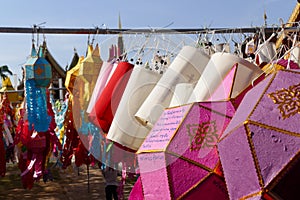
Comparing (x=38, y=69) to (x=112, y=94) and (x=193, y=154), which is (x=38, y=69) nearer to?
(x=112, y=94)

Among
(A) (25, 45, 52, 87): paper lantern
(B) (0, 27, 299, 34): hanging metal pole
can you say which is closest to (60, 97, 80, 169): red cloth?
(A) (25, 45, 52, 87): paper lantern

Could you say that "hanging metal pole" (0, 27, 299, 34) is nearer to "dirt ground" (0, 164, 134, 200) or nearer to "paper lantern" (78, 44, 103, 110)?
"paper lantern" (78, 44, 103, 110)

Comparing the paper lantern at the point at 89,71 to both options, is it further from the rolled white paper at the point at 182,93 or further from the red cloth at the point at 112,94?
the rolled white paper at the point at 182,93

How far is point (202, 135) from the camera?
937mm

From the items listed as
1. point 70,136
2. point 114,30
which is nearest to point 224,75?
point 114,30

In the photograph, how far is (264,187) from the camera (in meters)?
0.75

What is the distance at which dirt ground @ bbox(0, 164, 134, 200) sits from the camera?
21.0ft

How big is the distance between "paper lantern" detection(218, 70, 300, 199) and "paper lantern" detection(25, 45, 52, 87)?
1.53m

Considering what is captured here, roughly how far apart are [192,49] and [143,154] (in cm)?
49

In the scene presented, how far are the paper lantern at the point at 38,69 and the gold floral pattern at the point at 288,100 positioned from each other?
1.59 meters

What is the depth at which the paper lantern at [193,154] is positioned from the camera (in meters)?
0.92

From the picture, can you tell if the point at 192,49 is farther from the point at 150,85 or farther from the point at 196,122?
the point at 196,122

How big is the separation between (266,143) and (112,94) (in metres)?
0.89

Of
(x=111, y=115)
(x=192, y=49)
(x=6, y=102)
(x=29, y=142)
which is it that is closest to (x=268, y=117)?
(x=192, y=49)
